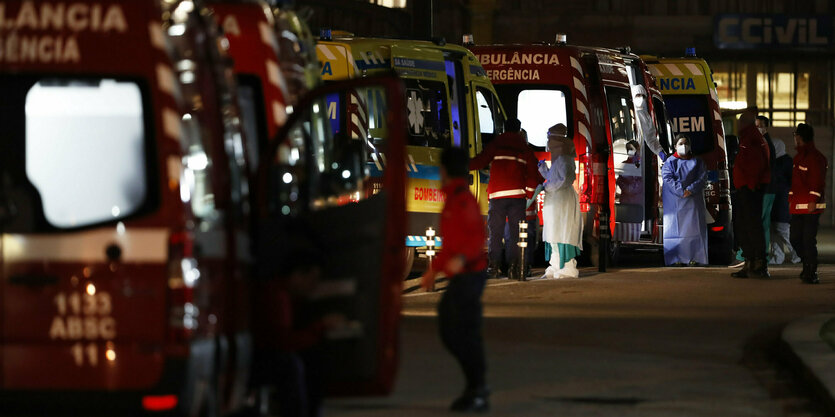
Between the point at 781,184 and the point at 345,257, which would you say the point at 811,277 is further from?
the point at 345,257

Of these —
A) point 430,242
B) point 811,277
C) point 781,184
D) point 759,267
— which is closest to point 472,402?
point 430,242

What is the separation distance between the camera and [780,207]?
23766 millimetres

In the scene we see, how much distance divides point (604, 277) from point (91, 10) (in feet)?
47.7

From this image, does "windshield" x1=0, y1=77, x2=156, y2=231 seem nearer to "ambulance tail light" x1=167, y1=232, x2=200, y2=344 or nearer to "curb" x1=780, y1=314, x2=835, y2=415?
"ambulance tail light" x1=167, y1=232, x2=200, y2=344

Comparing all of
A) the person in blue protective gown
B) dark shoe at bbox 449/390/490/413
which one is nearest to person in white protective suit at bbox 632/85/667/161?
the person in blue protective gown

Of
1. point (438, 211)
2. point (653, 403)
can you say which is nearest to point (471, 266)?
point (653, 403)

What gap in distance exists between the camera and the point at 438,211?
62.8 ft

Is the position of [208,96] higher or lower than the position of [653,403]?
higher

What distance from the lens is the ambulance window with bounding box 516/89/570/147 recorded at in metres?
22.4

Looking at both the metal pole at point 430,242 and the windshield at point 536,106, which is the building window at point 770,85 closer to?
the windshield at point 536,106

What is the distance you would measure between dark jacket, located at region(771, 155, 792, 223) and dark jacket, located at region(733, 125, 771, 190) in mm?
2556

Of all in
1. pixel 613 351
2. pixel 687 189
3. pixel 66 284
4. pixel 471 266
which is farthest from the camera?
pixel 687 189

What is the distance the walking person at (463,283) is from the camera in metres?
9.84

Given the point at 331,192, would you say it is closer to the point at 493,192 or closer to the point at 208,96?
the point at 208,96
